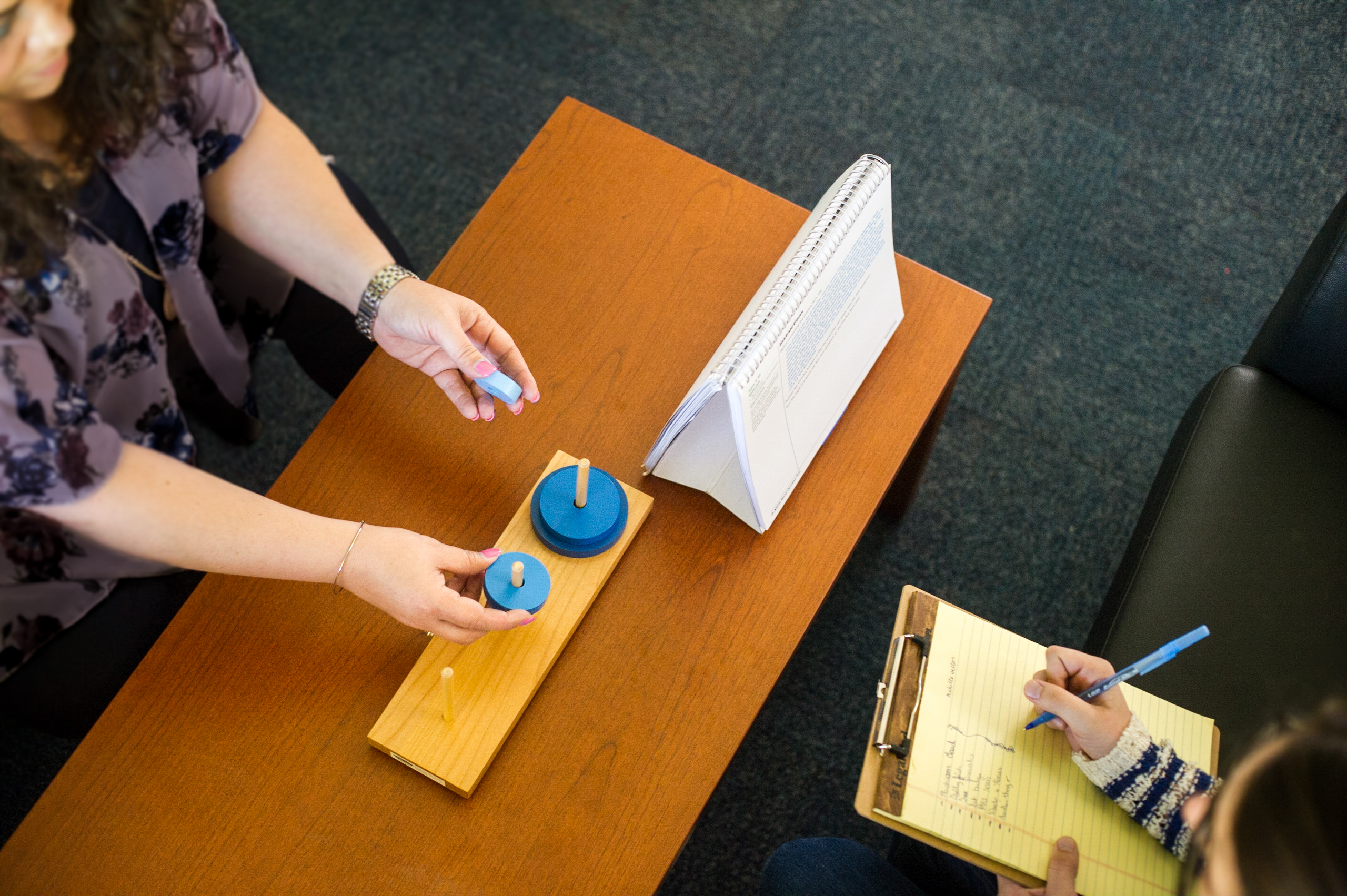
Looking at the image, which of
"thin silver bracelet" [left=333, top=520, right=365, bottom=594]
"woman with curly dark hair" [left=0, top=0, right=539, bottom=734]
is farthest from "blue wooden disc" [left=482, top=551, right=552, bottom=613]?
"thin silver bracelet" [left=333, top=520, right=365, bottom=594]

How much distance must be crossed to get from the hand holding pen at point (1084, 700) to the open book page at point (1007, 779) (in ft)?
0.08

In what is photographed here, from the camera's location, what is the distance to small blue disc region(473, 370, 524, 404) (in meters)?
0.93

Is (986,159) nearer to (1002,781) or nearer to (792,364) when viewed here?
(792,364)

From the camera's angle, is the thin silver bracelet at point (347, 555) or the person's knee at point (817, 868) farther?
the person's knee at point (817, 868)

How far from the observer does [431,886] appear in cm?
82

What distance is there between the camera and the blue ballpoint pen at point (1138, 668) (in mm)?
811

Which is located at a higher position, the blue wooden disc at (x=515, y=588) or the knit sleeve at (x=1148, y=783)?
the knit sleeve at (x=1148, y=783)

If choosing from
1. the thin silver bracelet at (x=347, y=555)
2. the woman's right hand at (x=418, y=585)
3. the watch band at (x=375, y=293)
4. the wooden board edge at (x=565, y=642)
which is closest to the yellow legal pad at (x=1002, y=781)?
the wooden board edge at (x=565, y=642)

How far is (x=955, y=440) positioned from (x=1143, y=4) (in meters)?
1.12

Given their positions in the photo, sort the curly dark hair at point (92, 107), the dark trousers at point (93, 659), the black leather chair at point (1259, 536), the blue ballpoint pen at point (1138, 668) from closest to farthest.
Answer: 1. the curly dark hair at point (92, 107)
2. the blue ballpoint pen at point (1138, 668)
3. the dark trousers at point (93, 659)
4. the black leather chair at point (1259, 536)

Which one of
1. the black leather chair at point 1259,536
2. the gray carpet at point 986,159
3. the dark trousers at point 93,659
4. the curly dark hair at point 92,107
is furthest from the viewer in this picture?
the gray carpet at point 986,159

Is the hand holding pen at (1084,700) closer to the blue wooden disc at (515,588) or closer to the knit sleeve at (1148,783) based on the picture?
the knit sleeve at (1148,783)

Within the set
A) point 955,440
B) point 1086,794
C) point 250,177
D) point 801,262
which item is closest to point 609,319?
point 801,262

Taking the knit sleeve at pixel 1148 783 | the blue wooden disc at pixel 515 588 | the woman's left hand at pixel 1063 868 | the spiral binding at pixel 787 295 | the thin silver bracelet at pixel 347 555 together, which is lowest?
the thin silver bracelet at pixel 347 555
